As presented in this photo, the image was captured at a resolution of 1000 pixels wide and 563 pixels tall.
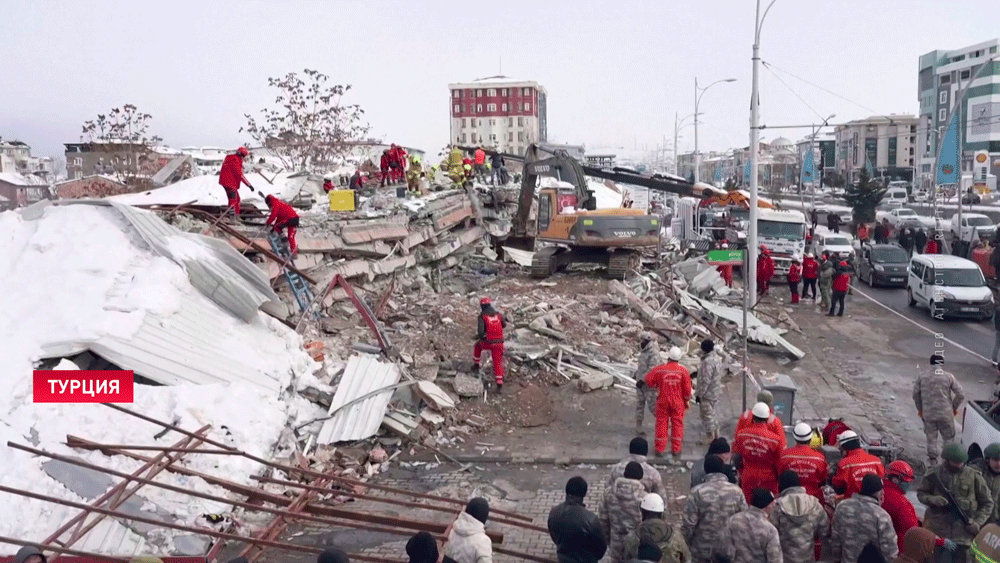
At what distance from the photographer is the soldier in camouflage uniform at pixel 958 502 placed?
20.5 ft

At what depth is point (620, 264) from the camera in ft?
66.3

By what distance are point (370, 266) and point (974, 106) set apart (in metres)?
70.4

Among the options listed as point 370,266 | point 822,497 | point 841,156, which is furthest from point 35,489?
point 841,156

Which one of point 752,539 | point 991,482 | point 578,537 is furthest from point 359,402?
point 991,482

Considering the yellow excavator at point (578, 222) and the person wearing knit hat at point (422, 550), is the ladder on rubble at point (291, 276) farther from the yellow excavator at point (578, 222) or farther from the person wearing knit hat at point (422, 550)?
the person wearing knit hat at point (422, 550)

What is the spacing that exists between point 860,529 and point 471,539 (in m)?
2.98

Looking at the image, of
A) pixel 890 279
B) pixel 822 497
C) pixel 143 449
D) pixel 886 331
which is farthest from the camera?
pixel 890 279

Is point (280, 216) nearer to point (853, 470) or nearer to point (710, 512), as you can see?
point (710, 512)

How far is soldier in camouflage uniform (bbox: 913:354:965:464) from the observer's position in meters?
9.52

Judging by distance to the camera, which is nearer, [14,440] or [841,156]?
[14,440]

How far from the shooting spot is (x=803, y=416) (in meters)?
11.6

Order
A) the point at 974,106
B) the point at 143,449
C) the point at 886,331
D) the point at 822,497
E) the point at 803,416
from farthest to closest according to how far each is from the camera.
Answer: the point at 974,106
the point at 886,331
the point at 803,416
the point at 143,449
the point at 822,497

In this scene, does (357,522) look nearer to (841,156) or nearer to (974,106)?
(974,106)

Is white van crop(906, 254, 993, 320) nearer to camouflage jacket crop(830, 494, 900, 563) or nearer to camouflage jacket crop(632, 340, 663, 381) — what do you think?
camouflage jacket crop(632, 340, 663, 381)
